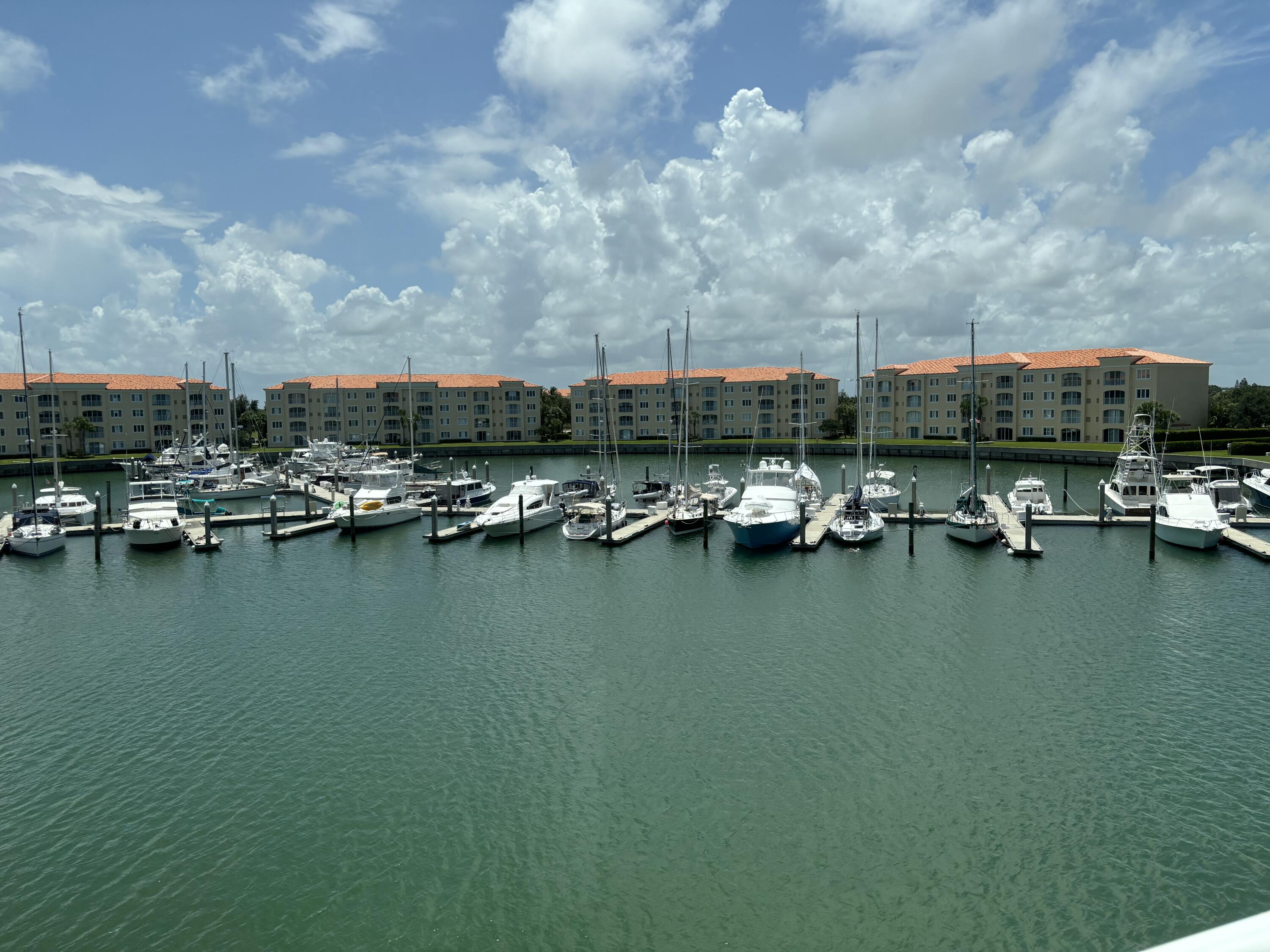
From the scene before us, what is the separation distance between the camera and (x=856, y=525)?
173 feet

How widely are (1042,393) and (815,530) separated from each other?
89.6m

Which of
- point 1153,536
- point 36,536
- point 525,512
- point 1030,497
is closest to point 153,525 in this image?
point 36,536

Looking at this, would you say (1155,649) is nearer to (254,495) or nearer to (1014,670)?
(1014,670)

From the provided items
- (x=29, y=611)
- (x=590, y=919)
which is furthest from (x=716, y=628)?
(x=29, y=611)

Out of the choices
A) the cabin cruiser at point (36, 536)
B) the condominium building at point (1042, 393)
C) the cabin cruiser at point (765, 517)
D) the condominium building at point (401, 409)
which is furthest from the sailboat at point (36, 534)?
the condominium building at point (401, 409)

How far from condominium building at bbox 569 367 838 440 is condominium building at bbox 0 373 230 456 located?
6476 centimetres

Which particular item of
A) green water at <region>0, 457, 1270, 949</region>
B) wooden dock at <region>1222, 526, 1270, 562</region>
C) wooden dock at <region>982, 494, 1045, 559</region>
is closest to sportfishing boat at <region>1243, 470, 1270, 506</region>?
wooden dock at <region>1222, 526, 1270, 562</region>

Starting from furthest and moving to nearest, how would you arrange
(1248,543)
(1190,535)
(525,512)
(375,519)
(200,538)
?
(375,519) < (525,512) < (200,538) < (1190,535) < (1248,543)

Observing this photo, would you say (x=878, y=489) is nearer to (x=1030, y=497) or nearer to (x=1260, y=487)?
(x=1030, y=497)

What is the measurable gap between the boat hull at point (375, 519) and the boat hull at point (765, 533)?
26.5 metres

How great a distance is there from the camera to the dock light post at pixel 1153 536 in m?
46.8

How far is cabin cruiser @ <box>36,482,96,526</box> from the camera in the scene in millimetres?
61188

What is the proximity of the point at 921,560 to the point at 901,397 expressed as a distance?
342ft

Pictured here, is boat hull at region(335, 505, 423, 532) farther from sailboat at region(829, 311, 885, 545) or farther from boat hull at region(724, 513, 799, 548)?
A: sailboat at region(829, 311, 885, 545)
